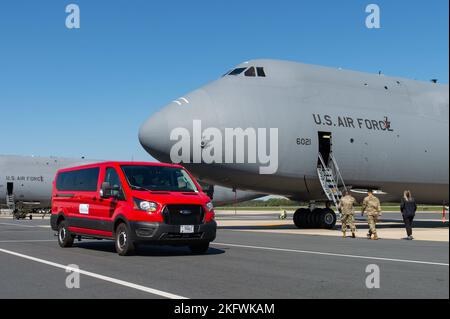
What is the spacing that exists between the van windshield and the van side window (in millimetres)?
235

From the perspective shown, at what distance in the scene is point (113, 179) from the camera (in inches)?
523

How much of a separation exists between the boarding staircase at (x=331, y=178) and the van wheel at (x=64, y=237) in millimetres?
10737

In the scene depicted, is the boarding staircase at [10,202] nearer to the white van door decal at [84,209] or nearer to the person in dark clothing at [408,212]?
the white van door decal at [84,209]

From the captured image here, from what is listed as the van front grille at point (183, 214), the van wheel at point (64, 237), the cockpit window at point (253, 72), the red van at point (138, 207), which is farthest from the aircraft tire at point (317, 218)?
the van front grille at point (183, 214)

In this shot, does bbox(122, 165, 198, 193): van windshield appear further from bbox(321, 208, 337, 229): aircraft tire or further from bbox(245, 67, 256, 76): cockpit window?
bbox(321, 208, 337, 229): aircraft tire

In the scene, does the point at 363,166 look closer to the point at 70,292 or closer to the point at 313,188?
the point at 313,188

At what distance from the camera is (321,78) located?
23.2 meters

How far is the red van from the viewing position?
12031 millimetres

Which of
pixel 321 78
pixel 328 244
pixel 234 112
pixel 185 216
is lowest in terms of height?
pixel 328 244

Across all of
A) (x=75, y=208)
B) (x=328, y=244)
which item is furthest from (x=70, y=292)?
(x=328, y=244)

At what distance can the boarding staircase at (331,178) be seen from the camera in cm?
2206

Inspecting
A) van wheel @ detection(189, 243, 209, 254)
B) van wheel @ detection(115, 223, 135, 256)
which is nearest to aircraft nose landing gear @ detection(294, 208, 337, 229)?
van wheel @ detection(189, 243, 209, 254)
